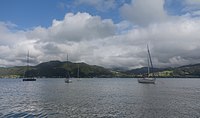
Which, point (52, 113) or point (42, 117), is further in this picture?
point (52, 113)

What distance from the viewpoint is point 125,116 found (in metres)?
48.8

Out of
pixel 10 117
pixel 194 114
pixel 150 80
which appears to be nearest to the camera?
pixel 10 117

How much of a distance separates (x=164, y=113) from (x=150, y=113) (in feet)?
9.41

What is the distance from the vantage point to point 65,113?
51.7m

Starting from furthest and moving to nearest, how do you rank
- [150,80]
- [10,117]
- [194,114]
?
[150,80] → [194,114] → [10,117]

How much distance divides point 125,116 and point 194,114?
13.8m

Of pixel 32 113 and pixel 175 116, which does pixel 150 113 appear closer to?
pixel 175 116

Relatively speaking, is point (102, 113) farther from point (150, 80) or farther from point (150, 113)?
point (150, 80)

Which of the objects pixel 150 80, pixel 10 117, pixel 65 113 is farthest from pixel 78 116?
pixel 150 80

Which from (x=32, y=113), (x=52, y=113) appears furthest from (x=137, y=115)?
(x=32, y=113)

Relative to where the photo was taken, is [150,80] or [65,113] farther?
[150,80]

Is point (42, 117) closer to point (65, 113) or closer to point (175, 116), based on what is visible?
point (65, 113)

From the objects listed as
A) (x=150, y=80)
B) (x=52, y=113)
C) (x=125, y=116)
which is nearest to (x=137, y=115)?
(x=125, y=116)

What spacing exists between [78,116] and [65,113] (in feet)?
13.9
